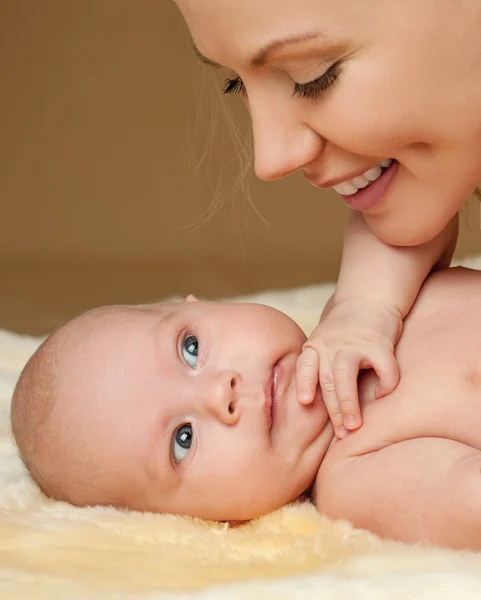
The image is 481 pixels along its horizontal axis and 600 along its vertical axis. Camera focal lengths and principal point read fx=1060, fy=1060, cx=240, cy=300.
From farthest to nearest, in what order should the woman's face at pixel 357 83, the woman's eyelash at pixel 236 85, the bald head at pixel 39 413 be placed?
the bald head at pixel 39 413, the woman's eyelash at pixel 236 85, the woman's face at pixel 357 83

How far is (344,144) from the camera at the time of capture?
1223 millimetres

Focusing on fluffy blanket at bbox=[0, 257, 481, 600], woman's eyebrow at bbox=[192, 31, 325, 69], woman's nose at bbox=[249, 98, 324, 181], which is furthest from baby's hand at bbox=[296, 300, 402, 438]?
woman's eyebrow at bbox=[192, 31, 325, 69]

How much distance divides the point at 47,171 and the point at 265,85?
1.67 metres

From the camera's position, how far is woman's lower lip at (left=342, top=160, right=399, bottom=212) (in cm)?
130

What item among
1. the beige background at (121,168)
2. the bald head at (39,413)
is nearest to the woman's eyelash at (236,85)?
the bald head at (39,413)

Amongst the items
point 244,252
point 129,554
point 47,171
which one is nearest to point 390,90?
point 129,554

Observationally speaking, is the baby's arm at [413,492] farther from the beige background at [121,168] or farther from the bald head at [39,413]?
the beige background at [121,168]

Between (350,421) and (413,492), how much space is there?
0.14 m

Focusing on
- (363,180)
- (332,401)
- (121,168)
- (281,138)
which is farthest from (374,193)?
(121,168)

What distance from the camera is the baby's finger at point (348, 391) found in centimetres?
133

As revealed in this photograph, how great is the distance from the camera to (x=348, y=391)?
1323 millimetres

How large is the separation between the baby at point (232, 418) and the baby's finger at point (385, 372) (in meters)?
0.01

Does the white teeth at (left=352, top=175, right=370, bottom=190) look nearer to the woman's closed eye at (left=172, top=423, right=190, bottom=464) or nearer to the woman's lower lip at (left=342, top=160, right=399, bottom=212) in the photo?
the woman's lower lip at (left=342, top=160, right=399, bottom=212)

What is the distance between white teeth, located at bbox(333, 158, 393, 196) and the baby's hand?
0.19m
